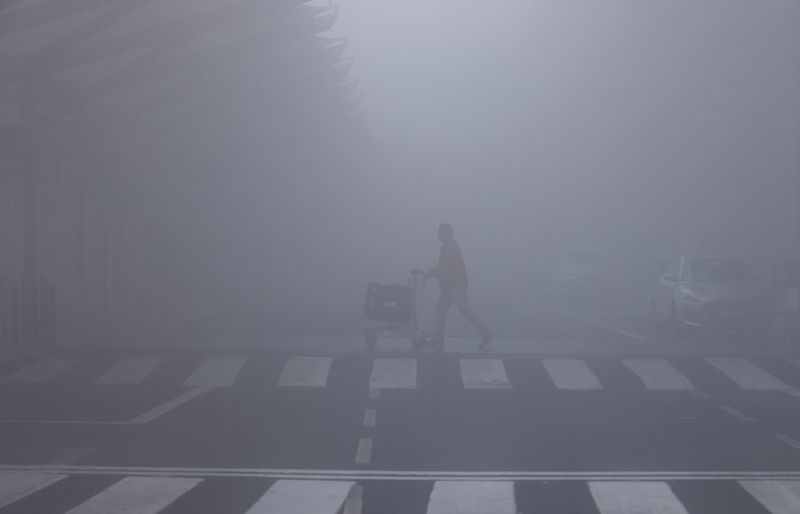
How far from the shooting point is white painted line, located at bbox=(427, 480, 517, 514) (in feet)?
31.7

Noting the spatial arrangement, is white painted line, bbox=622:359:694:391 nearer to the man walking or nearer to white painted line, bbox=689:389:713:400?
white painted line, bbox=689:389:713:400

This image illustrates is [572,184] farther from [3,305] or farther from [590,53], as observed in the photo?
[3,305]

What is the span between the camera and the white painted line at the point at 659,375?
60.4 feet

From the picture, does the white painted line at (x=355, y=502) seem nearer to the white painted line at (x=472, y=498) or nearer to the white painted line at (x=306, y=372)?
the white painted line at (x=472, y=498)

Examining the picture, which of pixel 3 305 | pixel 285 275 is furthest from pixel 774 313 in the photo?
pixel 285 275

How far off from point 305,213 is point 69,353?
202 feet

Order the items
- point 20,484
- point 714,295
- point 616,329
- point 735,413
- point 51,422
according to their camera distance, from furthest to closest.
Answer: point 616,329, point 714,295, point 735,413, point 51,422, point 20,484

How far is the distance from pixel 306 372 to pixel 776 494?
1006 cm

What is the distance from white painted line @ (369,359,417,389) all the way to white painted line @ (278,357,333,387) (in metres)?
0.68

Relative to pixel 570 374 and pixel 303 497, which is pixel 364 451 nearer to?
pixel 303 497

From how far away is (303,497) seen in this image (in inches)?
397

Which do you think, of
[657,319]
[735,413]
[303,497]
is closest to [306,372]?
[735,413]

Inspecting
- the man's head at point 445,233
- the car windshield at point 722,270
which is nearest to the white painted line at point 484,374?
the man's head at point 445,233

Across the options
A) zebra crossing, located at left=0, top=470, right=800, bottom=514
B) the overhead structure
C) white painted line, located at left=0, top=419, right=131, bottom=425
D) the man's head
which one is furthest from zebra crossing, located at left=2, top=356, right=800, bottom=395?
zebra crossing, located at left=0, top=470, right=800, bottom=514
